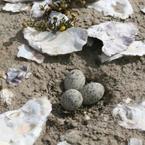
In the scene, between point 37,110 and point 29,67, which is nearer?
point 37,110

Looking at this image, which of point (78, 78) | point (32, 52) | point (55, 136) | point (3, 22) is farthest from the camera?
point (3, 22)

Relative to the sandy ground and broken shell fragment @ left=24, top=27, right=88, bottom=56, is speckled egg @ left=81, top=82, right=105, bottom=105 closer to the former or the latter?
the sandy ground

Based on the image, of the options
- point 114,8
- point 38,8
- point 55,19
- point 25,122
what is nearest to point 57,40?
point 55,19

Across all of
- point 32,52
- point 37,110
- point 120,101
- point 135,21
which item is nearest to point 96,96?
point 120,101

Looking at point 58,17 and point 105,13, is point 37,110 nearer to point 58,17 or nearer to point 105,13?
point 58,17

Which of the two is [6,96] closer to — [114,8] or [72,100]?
[72,100]

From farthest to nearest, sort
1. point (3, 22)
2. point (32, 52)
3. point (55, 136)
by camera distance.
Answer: point (3, 22) → point (32, 52) → point (55, 136)

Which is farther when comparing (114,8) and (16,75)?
(114,8)
